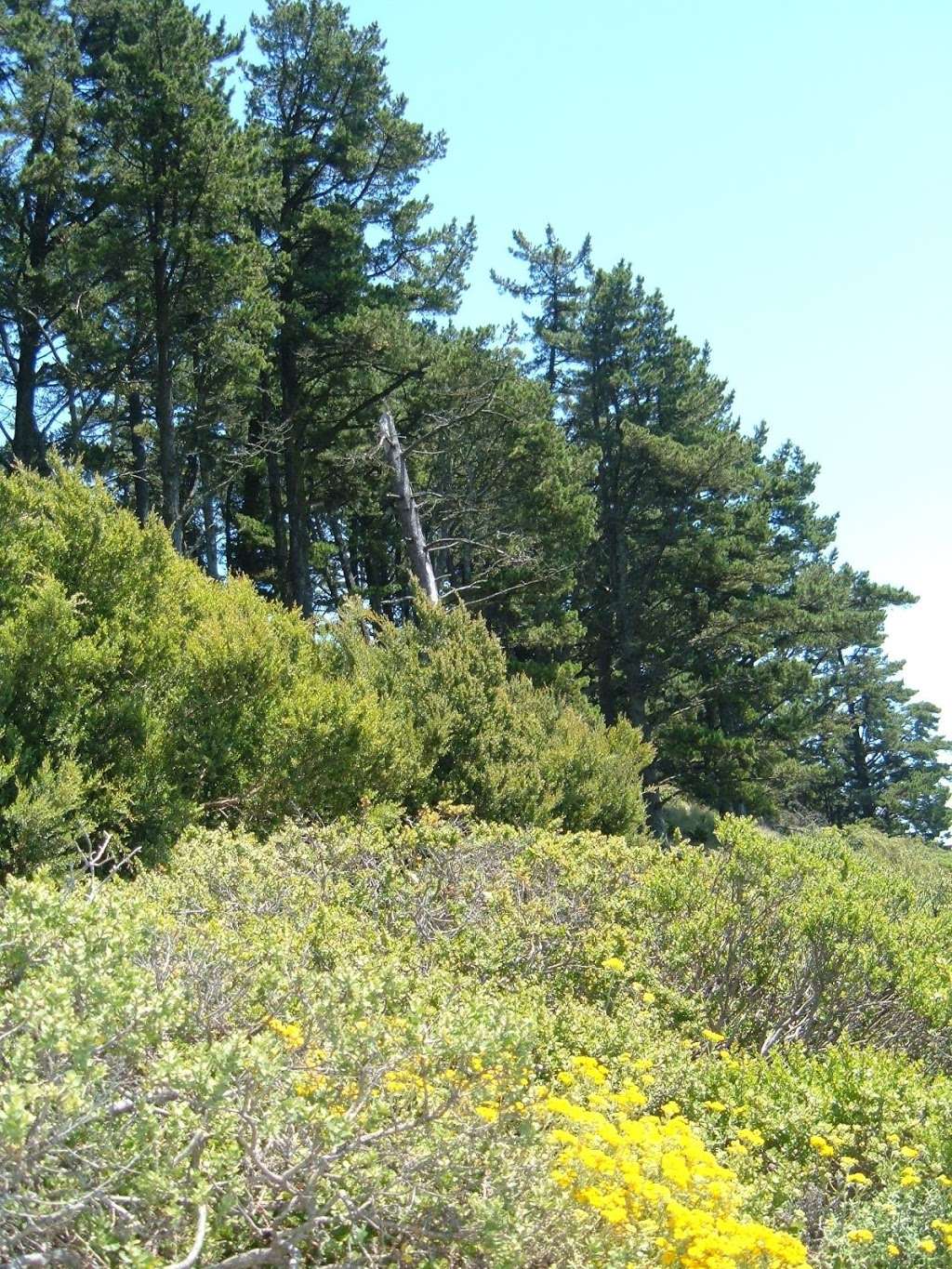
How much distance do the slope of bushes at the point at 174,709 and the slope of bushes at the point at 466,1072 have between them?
1.11 metres

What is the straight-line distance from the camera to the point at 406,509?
63.2 feet

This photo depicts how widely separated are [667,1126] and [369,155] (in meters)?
20.4

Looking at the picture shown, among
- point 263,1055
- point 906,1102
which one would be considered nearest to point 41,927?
point 263,1055

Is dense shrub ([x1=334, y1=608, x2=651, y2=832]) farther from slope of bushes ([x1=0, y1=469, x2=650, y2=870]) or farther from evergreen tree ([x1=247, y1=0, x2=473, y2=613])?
evergreen tree ([x1=247, y1=0, x2=473, y2=613])

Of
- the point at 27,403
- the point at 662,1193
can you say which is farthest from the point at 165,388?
the point at 662,1193

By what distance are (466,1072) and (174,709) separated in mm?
5393

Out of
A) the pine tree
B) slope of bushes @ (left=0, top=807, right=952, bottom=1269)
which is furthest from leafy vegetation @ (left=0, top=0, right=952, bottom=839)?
slope of bushes @ (left=0, top=807, right=952, bottom=1269)

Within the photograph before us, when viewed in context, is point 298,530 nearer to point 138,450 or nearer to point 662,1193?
point 138,450

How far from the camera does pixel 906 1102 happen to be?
15.2 feet

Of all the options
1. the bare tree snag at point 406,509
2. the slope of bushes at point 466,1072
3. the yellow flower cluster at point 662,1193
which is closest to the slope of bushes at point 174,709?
the slope of bushes at point 466,1072

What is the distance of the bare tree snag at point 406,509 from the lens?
1883 centimetres

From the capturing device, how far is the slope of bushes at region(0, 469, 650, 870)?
6.91 m

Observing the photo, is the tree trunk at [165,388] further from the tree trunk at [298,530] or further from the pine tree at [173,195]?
the tree trunk at [298,530]

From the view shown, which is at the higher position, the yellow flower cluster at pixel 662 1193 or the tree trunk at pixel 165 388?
the tree trunk at pixel 165 388
